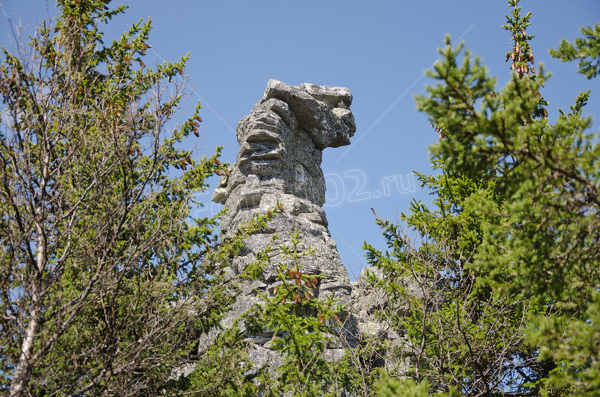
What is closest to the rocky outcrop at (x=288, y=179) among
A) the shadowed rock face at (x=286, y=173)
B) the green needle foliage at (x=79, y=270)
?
the shadowed rock face at (x=286, y=173)

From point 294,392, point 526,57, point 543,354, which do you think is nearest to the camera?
point 543,354

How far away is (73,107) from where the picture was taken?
857cm

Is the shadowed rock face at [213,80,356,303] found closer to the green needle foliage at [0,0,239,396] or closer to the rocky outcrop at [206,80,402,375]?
the rocky outcrop at [206,80,402,375]

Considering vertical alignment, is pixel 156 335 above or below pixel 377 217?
below

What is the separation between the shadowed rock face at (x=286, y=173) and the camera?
61.4 feet

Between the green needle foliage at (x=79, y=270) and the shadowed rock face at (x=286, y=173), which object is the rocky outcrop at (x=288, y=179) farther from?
the green needle foliage at (x=79, y=270)

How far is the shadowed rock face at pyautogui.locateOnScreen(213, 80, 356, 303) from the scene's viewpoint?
1872 centimetres

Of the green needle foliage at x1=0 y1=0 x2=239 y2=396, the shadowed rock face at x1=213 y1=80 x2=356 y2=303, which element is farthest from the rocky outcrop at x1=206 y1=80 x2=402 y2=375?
the green needle foliage at x1=0 y1=0 x2=239 y2=396

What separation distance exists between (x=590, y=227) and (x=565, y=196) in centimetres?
41

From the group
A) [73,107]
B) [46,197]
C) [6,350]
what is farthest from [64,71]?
[6,350]

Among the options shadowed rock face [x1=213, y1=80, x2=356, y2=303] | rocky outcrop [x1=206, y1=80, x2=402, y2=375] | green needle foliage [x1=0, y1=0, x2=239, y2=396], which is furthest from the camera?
shadowed rock face [x1=213, y1=80, x2=356, y2=303]

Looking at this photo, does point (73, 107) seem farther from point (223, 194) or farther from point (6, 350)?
point (223, 194)

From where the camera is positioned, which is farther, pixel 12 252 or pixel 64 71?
pixel 64 71

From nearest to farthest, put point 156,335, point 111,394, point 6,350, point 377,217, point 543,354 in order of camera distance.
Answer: point 543,354, point 6,350, point 111,394, point 156,335, point 377,217
